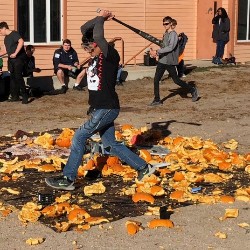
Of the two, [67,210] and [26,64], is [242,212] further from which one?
[26,64]

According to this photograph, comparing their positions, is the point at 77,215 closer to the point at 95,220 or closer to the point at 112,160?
the point at 95,220

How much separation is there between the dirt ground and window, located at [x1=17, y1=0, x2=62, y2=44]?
2.80m

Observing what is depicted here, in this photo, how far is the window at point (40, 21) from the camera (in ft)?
65.6

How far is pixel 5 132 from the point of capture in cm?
1235

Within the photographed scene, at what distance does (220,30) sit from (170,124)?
11.9 meters

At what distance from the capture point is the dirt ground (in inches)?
252

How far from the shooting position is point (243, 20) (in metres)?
26.7

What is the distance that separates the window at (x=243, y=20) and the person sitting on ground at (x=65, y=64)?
10017 millimetres

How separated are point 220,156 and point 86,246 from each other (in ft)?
12.6

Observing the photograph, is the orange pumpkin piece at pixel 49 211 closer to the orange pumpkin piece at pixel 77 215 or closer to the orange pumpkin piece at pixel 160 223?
the orange pumpkin piece at pixel 77 215

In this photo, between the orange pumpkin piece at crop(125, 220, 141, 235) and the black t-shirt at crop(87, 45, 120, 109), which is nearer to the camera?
the orange pumpkin piece at crop(125, 220, 141, 235)

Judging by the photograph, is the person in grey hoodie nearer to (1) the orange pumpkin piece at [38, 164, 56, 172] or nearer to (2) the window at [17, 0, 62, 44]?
(1) the orange pumpkin piece at [38, 164, 56, 172]

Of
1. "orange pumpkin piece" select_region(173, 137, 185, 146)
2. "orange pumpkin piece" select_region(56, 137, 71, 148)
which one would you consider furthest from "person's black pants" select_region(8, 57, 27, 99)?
"orange pumpkin piece" select_region(173, 137, 185, 146)

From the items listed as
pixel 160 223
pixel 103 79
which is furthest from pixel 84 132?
pixel 160 223
